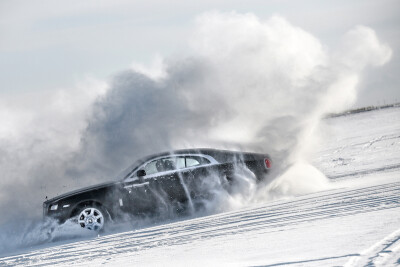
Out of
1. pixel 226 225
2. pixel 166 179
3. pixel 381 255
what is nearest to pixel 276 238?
pixel 226 225

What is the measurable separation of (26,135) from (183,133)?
20.4ft

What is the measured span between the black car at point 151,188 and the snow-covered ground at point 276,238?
70cm

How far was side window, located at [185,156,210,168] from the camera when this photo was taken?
1210cm

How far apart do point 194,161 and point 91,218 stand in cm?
230

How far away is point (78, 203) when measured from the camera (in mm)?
11461

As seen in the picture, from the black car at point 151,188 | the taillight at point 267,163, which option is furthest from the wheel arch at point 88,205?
the taillight at point 267,163

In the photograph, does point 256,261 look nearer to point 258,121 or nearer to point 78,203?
point 78,203

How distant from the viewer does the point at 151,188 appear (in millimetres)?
11812

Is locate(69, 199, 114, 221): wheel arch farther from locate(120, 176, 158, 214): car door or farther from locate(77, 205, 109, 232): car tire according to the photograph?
locate(120, 176, 158, 214): car door

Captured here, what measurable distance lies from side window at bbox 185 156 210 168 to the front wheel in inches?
77.6

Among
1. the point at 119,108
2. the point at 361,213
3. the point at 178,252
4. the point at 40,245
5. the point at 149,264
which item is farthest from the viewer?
the point at 119,108

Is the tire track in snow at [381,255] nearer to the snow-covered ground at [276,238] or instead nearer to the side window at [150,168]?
the snow-covered ground at [276,238]

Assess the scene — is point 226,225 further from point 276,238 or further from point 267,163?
point 267,163

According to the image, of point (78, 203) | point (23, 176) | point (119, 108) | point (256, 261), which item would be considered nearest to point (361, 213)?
point (256, 261)
